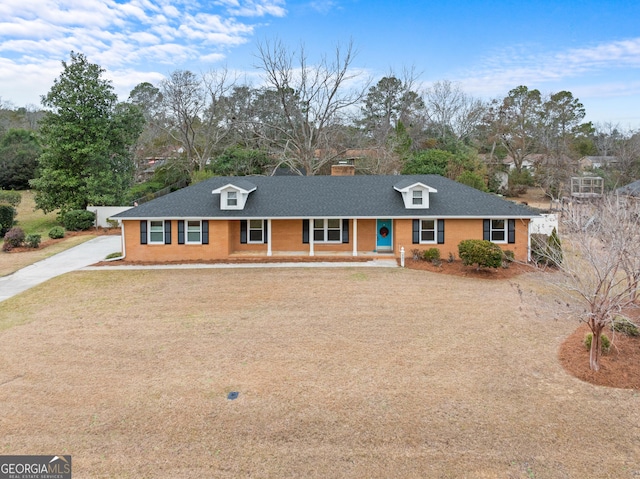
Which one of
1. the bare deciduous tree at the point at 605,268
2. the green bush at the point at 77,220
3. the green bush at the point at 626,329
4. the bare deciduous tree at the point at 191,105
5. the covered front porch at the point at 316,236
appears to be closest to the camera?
the bare deciduous tree at the point at 605,268

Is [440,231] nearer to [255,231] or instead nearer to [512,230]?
[512,230]

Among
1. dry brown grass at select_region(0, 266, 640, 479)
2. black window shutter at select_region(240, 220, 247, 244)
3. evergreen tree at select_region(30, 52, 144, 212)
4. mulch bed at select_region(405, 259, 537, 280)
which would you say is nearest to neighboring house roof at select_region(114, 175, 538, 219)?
black window shutter at select_region(240, 220, 247, 244)

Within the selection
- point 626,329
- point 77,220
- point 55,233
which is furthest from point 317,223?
point 77,220

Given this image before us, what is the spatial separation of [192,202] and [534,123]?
45.9 m

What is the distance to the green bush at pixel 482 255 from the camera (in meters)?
16.9

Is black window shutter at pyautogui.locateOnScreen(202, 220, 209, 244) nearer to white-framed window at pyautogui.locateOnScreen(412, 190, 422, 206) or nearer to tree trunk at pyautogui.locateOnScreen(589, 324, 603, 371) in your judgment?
white-framed window at pyautogui.locateOnScreen(412, 190, 422, 206)

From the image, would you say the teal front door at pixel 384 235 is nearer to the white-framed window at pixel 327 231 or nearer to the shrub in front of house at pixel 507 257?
the white-framed window at pixel 327 231

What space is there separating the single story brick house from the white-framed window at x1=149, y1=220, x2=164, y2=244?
0.17 feet

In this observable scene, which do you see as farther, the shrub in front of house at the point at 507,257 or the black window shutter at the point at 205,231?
the black window shutter at the point at 205,231

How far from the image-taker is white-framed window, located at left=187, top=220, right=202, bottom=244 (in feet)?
68.0

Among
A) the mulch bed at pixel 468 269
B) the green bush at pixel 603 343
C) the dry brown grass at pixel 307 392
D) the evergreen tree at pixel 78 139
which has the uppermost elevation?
the evergreen tree at pixel 78 139

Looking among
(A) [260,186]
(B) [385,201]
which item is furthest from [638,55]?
(A) [260,186]

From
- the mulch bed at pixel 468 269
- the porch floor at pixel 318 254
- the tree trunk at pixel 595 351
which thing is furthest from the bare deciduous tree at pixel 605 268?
the porch floor at pixel 318 254

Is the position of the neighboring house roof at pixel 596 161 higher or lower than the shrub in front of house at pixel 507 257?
higher
